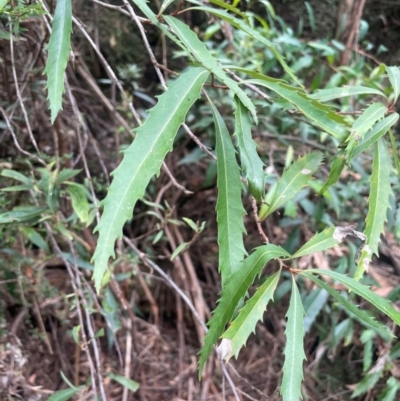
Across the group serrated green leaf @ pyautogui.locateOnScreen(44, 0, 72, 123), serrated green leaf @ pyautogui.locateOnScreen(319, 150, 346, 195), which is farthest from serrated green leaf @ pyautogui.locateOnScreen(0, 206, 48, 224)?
serrated green leaf @ pyautogui.locateOnScreen(319, 150, 346, 195)

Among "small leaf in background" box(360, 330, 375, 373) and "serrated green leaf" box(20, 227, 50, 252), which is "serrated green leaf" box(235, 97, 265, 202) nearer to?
"serrated green leaf" box(20, 227, 50, 252)

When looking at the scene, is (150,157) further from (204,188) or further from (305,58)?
(305,58)

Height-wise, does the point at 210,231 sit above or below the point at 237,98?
below

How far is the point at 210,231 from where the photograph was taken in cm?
130

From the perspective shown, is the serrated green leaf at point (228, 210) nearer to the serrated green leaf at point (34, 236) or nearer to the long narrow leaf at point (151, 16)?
the long narrow leaf at point (151, 16)

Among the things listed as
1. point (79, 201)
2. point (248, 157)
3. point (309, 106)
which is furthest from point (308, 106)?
point (79, 201)

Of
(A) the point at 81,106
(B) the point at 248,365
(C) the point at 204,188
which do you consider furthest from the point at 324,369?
(A) the point at 81,106

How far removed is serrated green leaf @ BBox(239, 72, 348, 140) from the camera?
51 cm

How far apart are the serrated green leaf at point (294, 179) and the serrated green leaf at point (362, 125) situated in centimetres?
11

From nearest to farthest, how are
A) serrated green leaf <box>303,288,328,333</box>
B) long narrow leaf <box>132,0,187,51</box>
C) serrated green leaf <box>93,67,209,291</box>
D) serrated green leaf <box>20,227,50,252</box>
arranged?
1. serrated green leaf <box>93,67,209,291</box>
2. long narrow leaf <box>132,0,187,51</box>
3. serrated green leaf <box>20,227,50,252</box>
4. serrated green leaf <box>303,288,328,333</box>

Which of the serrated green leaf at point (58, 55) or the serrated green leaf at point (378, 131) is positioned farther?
the serrated green leaf at point (378, 131)

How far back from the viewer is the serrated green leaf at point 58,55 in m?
0.46

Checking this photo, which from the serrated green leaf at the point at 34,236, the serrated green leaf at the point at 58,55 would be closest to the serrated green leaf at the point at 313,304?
the serrated green leaf at the point at 34,236

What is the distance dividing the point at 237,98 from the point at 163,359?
895mm
